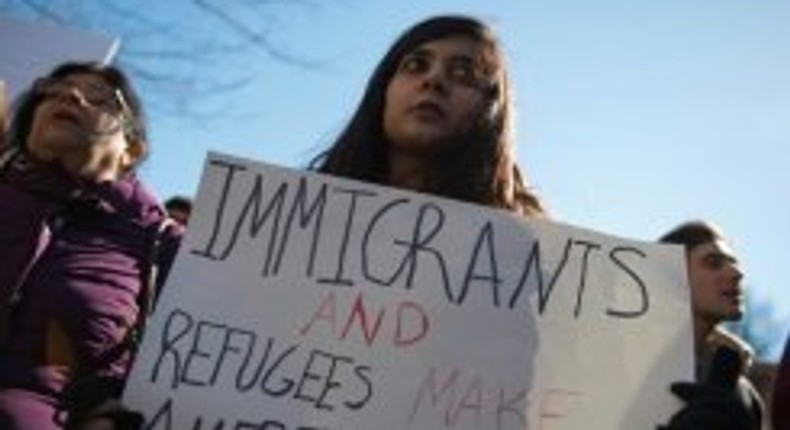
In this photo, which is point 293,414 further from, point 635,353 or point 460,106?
point 460,106

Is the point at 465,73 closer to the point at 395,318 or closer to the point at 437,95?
the point at 437,95

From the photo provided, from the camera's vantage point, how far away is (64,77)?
128 inches

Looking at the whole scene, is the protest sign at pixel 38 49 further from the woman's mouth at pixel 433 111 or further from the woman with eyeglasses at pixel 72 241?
the woman's mouth at pixel 433 111

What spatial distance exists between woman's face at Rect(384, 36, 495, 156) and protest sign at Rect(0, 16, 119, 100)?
2156 mm

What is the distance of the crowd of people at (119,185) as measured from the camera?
8.68 feet

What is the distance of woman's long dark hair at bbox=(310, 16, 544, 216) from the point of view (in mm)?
2713

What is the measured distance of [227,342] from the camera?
88.9 inches

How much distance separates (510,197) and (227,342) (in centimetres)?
79

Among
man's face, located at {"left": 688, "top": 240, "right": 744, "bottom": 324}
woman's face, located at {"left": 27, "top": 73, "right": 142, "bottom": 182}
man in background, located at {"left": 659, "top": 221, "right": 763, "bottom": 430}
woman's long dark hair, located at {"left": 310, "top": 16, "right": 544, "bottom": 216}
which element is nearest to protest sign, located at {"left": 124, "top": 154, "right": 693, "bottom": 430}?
woman's long dark hair, located at {"left": 310, "top": 16, "right": 544, "bottom": 216}

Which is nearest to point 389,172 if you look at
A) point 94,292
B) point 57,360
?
point 94,292

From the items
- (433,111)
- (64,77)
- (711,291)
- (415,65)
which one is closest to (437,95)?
(433,111)

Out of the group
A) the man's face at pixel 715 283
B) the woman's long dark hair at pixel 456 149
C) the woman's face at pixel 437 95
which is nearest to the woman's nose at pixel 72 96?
the woman's long dark hair at pixel 456 149

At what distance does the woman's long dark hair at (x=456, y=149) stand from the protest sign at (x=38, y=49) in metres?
1.99

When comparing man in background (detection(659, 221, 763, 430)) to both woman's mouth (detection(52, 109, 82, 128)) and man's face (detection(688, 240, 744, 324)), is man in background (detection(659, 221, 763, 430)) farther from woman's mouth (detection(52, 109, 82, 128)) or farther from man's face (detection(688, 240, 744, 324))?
woman's mouth (detection(52, 109, 82, 128))
